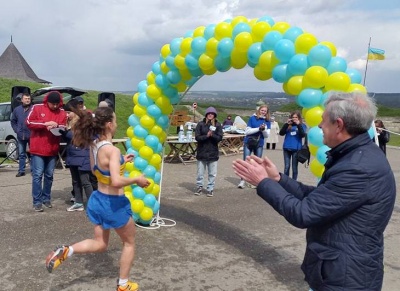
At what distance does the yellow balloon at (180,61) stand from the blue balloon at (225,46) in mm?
617

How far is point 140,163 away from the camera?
577 centimetres

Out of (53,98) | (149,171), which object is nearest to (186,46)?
(149,171)

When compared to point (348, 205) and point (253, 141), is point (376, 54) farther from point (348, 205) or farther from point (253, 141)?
point (348, 205)

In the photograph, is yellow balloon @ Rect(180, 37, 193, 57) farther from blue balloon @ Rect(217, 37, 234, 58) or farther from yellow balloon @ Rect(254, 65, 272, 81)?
yellow balloon @ Rect(254, 65, 272, 81)

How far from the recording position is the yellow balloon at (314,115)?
3811 millimetres

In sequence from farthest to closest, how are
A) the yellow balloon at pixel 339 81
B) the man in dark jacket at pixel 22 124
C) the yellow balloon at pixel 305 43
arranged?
the man in dark jacket at pixel 22 124
the yellow balloon at pixel 305 43
the yellow balloon at pixel 339 81

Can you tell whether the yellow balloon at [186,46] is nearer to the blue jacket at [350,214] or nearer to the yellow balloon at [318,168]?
the yellow balloon at [318,168]

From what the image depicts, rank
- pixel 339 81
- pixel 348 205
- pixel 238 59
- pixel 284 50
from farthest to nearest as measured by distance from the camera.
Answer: pixel 238 59 → pixel 284 50 → pixel 339 81 → pixel 348 205

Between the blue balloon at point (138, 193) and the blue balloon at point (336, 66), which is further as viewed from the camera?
the blue balloon at point (138, 193)

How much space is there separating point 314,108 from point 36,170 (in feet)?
14.3

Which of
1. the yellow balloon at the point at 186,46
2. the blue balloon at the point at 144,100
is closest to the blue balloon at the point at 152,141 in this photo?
the blue balloon at the point at 144,100

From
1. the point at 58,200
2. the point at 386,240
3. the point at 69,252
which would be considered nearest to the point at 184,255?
the point at 69,252

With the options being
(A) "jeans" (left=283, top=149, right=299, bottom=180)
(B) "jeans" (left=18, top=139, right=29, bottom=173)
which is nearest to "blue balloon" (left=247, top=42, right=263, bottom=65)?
(A) "jeans" (left=283, top=149, right=299, bottom=180)

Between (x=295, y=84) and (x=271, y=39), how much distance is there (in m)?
0.57
